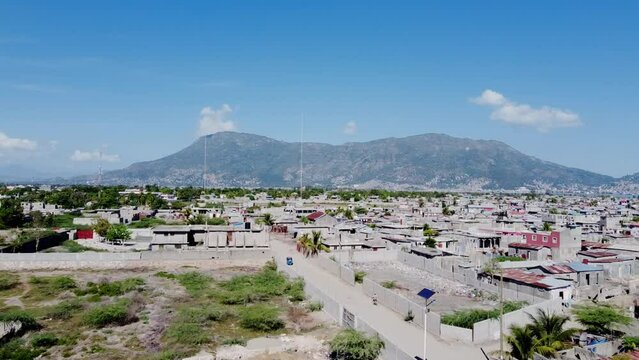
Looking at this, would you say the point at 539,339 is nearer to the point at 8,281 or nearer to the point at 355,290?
the point at 355,290

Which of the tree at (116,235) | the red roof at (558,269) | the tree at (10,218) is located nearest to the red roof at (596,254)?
the red roof at (558,269)

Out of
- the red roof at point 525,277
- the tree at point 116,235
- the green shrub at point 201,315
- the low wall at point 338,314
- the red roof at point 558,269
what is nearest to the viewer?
the low wall at point 338,314

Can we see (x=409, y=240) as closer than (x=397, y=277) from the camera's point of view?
No

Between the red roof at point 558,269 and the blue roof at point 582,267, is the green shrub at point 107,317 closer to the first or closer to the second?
the red roof at point 558,269

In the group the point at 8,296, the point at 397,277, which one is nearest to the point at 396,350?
the point at 397,277

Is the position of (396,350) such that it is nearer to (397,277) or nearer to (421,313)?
(421,313)

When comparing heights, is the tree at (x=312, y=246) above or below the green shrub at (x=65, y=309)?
above

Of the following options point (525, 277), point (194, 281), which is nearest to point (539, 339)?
point (525, 277)
